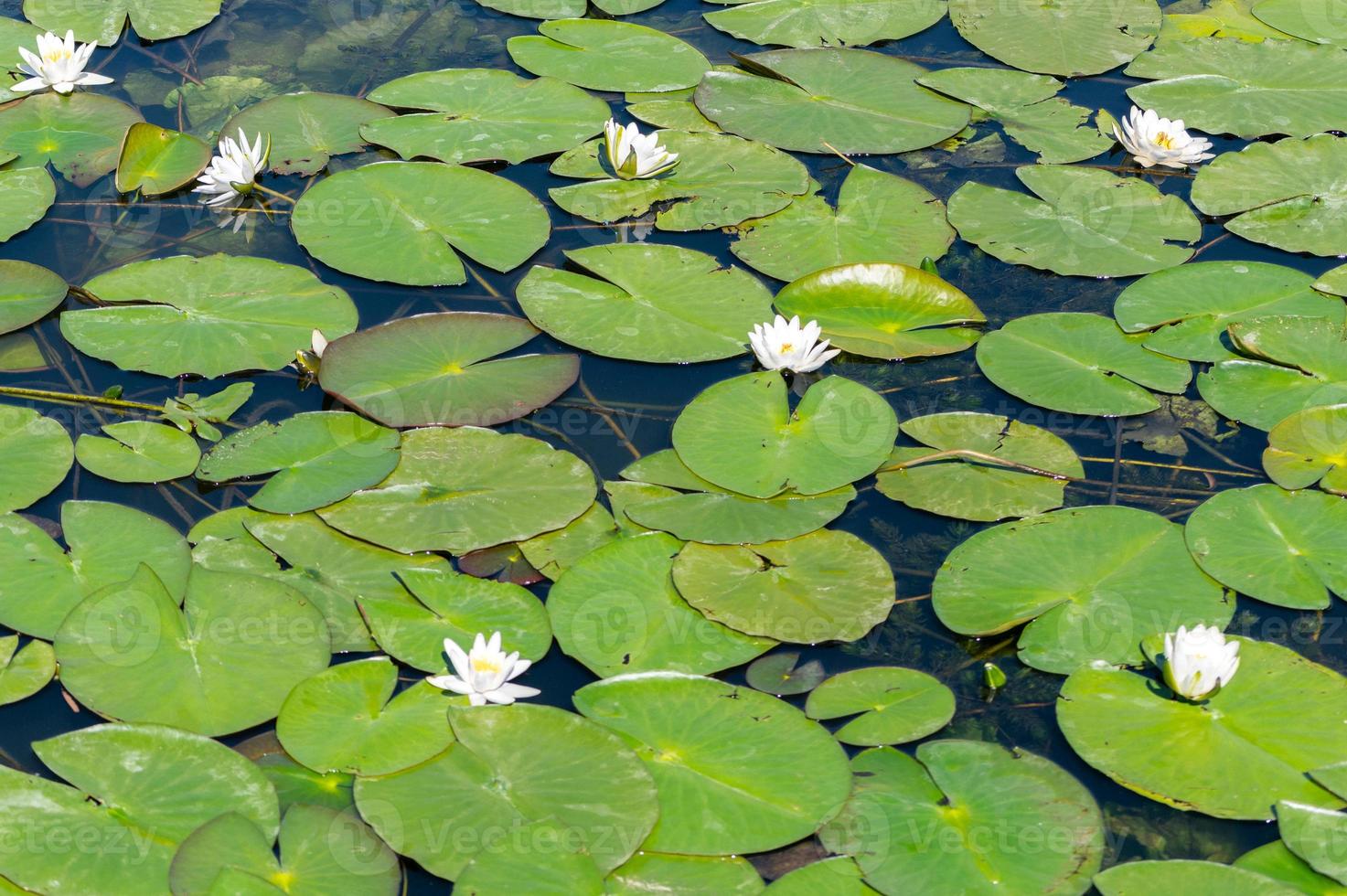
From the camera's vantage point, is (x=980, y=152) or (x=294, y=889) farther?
(x=980, y=152)

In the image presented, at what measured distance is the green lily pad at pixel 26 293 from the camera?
3.96 m

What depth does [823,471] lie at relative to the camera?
3.38m

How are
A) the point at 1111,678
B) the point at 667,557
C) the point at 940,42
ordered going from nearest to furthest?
the point at 1111,678 < the point at 667,557 < the point at 940,42

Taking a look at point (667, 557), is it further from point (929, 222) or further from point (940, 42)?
point (940, 42)

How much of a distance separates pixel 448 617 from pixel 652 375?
1194mm

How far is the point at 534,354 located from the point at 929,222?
1631mm

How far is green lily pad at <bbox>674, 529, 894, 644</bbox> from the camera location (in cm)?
307

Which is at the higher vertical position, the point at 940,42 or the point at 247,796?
the point at 940,42

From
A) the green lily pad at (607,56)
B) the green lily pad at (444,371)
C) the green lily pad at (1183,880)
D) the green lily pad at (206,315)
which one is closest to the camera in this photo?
the green lily pad at (1183,880)

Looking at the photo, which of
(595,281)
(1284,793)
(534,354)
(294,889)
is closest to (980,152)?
(595,281)

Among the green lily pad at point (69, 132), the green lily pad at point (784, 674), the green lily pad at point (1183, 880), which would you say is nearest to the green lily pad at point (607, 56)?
the green lily pad at point (69, 132)

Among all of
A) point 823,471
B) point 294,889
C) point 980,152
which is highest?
point 980,152

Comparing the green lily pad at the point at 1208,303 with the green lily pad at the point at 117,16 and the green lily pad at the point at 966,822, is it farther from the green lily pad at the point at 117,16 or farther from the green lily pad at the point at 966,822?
the green lily pad at the point at 117,16

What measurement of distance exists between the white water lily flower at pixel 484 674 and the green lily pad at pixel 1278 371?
96.4 inches
